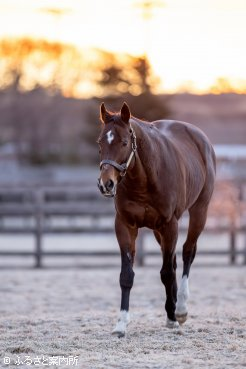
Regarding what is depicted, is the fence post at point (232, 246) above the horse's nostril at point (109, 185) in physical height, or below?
below

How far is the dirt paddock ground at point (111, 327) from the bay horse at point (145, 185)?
Result: 0.34 m

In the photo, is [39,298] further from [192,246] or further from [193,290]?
[192,246]

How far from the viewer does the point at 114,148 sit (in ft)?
22.5

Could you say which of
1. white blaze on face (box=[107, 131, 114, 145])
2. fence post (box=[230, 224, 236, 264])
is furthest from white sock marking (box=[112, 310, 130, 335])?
fence post (box=[230, 224, 236, 264])

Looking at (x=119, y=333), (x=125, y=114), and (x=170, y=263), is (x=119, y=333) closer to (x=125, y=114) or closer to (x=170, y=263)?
(x=170, y=263)

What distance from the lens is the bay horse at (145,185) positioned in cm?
688

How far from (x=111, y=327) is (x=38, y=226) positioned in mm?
8062

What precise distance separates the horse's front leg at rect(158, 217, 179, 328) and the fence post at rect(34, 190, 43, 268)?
7813 millimetres

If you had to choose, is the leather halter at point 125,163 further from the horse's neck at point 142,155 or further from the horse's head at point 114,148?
the horse's neck at point 142,155

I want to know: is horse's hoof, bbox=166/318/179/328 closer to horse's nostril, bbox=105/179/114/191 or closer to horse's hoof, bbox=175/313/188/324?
horse's hoof, bbox=175/313/188/324

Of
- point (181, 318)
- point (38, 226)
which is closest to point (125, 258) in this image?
point (181, 318)

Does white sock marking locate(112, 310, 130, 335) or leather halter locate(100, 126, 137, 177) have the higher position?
leather halter locate(100, 126, 137, 177)

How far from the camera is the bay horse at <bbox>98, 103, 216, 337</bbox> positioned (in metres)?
6.88

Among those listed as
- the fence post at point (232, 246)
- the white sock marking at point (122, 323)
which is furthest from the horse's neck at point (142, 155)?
the fence post at point (232, 246)
